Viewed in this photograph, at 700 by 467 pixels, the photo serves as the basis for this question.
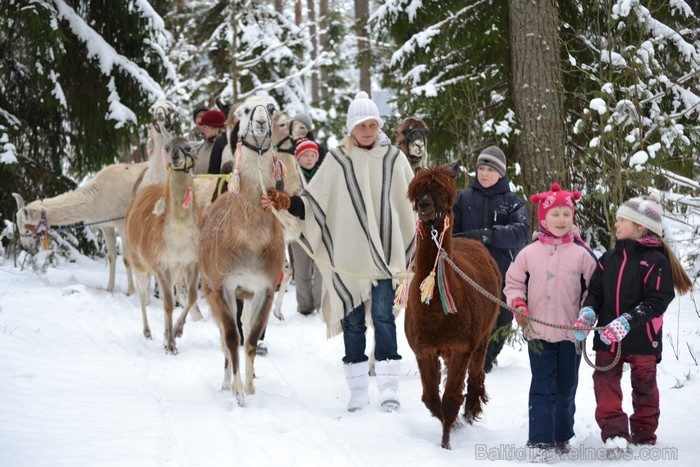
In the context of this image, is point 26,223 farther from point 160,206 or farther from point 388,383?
point 388,383

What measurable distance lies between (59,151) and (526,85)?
809 cm

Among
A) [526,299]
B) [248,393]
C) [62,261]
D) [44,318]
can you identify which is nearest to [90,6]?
[62,261]

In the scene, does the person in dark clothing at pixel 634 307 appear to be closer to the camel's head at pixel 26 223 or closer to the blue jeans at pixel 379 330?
the blue jeans at pixel 379 330

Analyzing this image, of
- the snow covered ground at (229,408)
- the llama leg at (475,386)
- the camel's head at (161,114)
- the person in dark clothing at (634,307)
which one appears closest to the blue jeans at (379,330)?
the snow covered ground at (229,408)

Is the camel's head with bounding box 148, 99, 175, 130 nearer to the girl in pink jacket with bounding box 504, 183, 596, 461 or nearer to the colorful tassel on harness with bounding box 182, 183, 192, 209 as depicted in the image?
the colorful tassel on harness with bounding box 182, 183, 192, 209

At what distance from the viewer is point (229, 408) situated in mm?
5590

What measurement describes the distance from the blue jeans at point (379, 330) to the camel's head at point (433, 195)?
3.81ft

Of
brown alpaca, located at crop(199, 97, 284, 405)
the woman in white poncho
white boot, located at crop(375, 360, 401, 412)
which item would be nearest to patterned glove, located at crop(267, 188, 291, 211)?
the woman in white poncho

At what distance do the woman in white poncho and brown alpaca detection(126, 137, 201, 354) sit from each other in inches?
106

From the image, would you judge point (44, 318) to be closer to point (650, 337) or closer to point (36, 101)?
point (36, 101)

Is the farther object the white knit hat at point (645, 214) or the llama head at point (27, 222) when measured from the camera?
the llama head at point (27, 222)

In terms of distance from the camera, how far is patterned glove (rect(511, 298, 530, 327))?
4.31 metres

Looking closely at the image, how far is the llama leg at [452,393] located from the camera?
14.9 ft

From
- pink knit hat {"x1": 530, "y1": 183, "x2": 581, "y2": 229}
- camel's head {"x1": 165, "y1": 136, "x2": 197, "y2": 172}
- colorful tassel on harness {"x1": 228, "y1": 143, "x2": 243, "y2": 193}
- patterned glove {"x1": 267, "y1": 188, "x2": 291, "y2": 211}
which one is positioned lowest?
pink knit hat {"x1": 530, "y1": 183, "x2": 581, "y2": 229}
